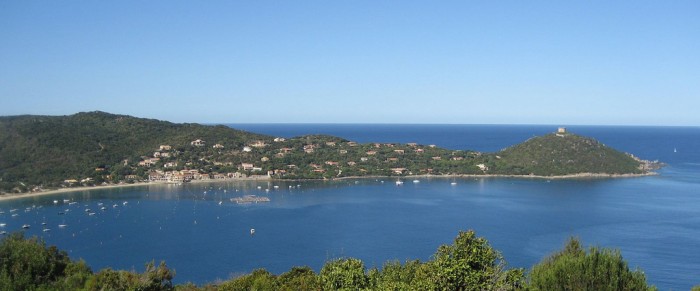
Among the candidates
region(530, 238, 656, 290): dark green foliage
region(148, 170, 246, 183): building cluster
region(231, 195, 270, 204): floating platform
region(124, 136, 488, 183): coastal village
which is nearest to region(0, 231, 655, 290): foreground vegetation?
region(530, 238, 656, 290): dark green foliage

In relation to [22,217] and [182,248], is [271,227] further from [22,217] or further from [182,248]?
[22,217]

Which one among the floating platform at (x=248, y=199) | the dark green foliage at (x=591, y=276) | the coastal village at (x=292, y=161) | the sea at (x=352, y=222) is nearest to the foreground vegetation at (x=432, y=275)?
the dark green foliage at (x=591, y=276)

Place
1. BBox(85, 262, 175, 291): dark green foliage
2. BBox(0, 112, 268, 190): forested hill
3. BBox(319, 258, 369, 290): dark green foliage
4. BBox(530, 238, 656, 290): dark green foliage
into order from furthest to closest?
BBox(0, 112, 268, 190): forested hill
BBox(85, 262, 175, 291): dark green foliage
BBox(319, 258, 369, 290): dark green foliage
BBox(530, 238, 656, 290): dark green foliage

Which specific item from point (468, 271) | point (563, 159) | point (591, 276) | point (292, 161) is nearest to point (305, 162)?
point (292, 161)

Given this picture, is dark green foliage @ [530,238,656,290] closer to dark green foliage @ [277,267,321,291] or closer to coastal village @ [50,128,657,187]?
dark green foliage @ [277,267,321,291]

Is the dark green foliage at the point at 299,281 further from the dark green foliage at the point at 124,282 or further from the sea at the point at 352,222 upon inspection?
the sea at the point at 352,222

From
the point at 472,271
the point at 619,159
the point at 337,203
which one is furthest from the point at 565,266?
the point at 619,159
